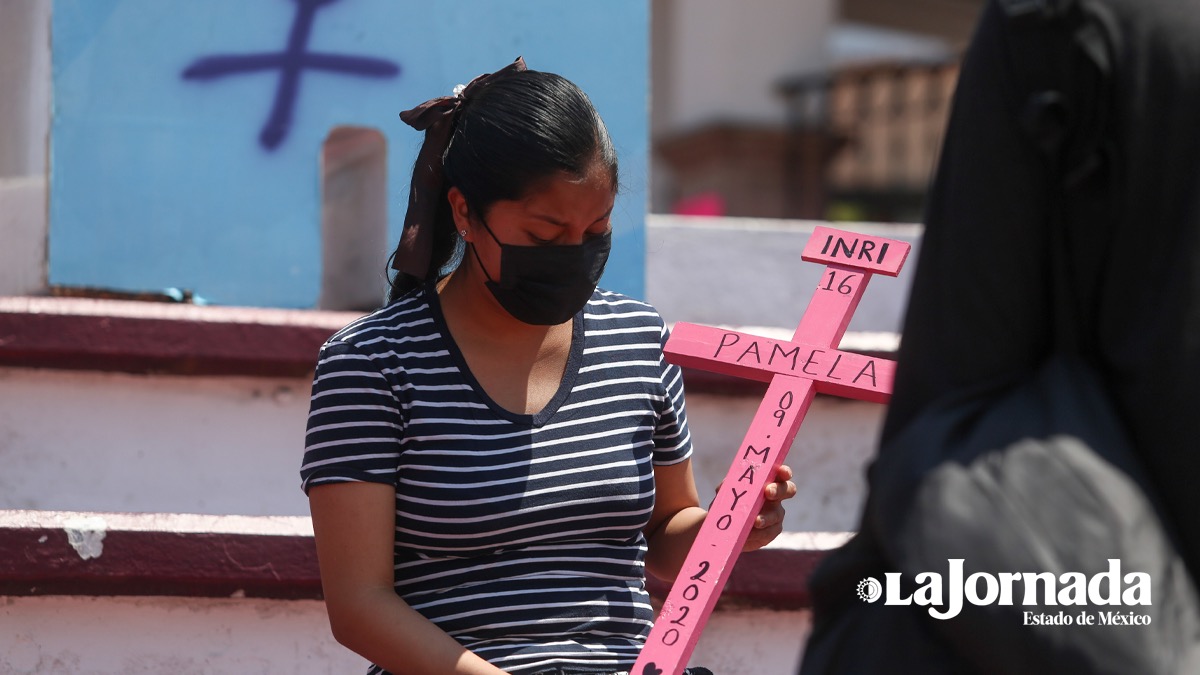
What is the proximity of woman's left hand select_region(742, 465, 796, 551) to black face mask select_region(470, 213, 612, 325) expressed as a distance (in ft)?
1.31

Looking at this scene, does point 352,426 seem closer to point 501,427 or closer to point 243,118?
point 501,427

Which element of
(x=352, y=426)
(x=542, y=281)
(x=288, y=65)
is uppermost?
(x=288, y=65)

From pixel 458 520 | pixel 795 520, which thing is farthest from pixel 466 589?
pixel 795 520

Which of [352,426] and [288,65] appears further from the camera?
[288,65]

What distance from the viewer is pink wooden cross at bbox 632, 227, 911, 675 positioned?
208 centimetres

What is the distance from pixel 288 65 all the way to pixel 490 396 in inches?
67.4

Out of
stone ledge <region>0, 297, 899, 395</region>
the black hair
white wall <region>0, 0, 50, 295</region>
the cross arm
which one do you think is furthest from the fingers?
white wall <region>0, 0, 50, 295</region>

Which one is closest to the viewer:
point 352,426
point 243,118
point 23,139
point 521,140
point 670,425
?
point 352,426

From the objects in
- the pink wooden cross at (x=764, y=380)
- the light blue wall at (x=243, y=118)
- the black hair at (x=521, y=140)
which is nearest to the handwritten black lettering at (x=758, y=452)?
the pink wooden cross at (x=764, y=380)

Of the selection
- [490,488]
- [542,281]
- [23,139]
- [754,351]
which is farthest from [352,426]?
[23,139]

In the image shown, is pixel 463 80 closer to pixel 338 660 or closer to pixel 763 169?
pixel 338 660

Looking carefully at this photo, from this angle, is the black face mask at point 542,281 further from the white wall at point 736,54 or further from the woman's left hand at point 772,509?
the white wall at point 736,54

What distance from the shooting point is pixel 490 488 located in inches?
86.6

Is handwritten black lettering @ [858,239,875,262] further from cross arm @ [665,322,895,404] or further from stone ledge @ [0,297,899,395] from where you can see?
stone ledge @ [0,297,899,395]
